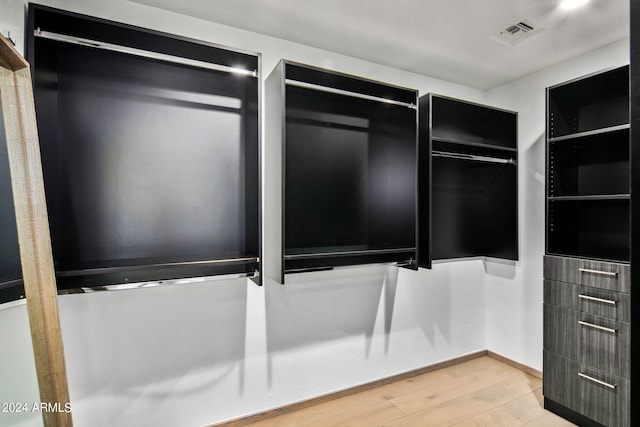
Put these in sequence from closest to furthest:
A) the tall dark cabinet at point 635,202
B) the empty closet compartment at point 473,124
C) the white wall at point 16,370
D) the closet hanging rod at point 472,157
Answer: the tall dark cabinet at point 635,202 → the white wall at point 16,370 → the closet hanging rod at point 472,157 → the empty closet compartment at point 473,124

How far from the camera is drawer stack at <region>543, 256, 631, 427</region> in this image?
2.05m

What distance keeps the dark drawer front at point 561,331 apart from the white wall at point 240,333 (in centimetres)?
85

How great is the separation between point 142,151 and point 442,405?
8.67 ft

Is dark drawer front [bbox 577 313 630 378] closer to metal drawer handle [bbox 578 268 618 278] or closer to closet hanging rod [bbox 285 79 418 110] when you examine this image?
metal drawer handle [bbox 578 268 618 278]

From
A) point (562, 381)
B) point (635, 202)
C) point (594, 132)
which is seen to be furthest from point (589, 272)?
point (635, 202)

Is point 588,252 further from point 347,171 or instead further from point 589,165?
point 347,171

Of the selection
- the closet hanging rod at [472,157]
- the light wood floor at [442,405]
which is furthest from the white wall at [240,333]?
the closet hanging rod at [472,157]

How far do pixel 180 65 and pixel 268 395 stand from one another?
2.18 meters

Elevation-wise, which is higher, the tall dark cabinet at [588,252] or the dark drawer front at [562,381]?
the tall dark cabinet at [588,252]

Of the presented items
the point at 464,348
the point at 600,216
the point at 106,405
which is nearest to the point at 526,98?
the point at 600,216

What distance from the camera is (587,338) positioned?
2213 mm

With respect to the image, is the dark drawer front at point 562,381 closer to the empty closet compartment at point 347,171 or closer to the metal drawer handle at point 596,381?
the metal drawer handle at point 596,381

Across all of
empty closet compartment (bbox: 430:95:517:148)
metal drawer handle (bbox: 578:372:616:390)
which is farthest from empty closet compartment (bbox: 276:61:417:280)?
metal drawer handle (bbox: 578:372:616:390)

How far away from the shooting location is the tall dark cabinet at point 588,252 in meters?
2.09
